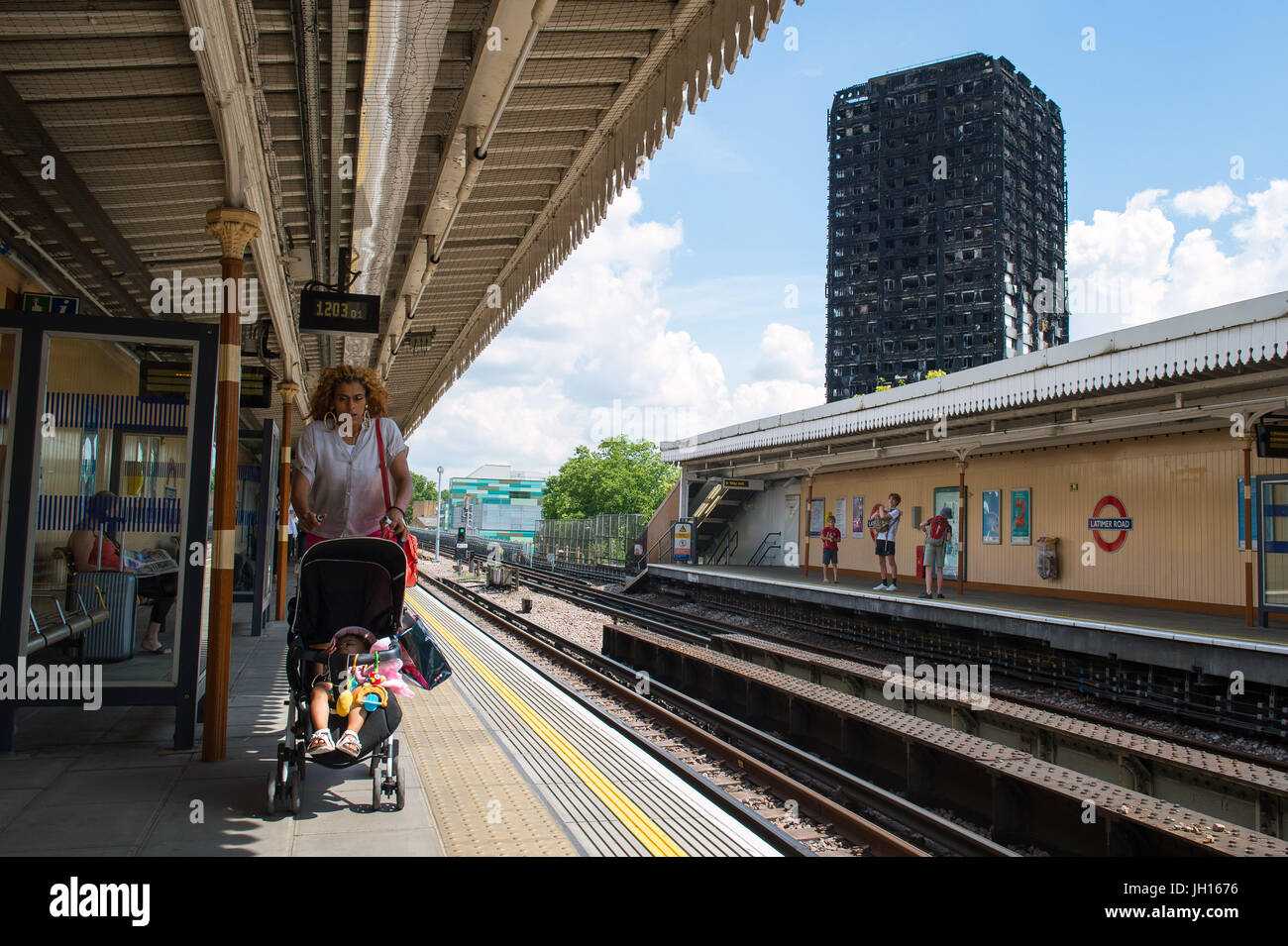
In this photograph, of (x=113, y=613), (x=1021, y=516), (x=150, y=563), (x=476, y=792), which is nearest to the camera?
(x=476, y=792)

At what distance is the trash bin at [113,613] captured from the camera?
5934 millimetres

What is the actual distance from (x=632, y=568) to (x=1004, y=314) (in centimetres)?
6398

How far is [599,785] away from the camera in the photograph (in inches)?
199

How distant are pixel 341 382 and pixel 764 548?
911 inches

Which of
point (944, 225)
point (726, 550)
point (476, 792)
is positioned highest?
point (944, 225)

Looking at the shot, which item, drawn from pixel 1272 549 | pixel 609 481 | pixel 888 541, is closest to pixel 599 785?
pixel 1272 549

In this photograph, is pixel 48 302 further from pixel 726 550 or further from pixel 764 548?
pixel 726 550

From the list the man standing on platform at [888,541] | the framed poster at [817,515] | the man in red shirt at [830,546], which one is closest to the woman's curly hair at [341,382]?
the man standing on platform at [888,541]

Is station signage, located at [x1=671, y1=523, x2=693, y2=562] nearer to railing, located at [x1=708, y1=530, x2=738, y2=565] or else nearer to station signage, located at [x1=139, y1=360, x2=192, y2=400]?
railing, located at [x1=708, y1=530, x2=738, y2=565]

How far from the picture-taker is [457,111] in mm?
5855

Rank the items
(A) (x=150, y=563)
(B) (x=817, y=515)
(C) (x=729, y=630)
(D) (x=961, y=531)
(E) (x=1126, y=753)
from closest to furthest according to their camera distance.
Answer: (E) (x=1126, y=753) → (A) (x=150, y=563) → (D) (x=961, y=531) → (C) (x=729, y=630) → (B) (x=817, y=515)
